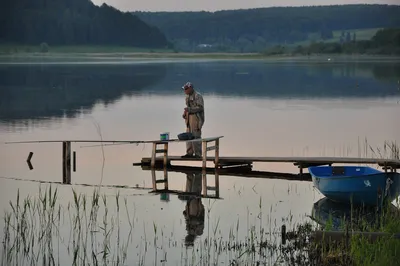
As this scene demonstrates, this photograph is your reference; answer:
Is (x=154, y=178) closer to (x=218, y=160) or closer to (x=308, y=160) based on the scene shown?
(x=218, y=160)

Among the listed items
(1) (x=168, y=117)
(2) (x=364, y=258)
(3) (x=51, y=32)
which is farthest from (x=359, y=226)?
(3) (x=51, y=32)

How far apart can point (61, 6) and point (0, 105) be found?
147 metres

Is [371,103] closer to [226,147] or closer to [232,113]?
[232,113]

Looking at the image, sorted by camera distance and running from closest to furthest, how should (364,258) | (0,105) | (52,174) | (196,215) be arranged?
1. (364,258)
2. (196,215)
3. (52,174)
4. (0,105)

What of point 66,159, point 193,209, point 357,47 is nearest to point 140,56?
point 357,47

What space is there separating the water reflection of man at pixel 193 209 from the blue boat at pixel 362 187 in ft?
6.06

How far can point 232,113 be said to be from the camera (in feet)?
126

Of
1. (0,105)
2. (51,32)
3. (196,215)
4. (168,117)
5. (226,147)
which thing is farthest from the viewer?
(51,32)

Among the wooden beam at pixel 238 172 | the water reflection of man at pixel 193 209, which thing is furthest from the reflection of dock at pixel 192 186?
→ the wooden beam at pixel 238 172

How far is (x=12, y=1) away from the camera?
18550cm

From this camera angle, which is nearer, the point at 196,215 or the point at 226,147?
the point at 196,215

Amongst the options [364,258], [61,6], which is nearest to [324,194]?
[364,258]

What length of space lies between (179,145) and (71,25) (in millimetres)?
149819

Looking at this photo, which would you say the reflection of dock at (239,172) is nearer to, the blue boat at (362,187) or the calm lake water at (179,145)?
the calm lake water at (179,145)
